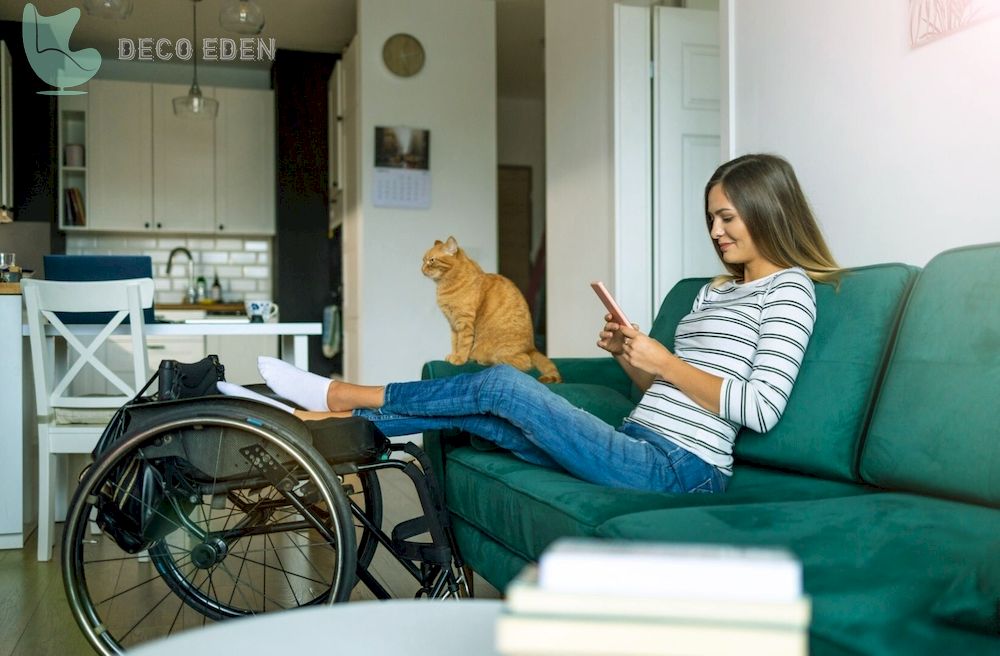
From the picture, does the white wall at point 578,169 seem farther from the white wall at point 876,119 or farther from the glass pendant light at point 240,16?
the glass pendant light at point 240,16

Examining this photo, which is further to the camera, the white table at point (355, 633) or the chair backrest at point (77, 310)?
the chair backrest at point (77, 310)

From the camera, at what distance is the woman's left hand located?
191 centimetres

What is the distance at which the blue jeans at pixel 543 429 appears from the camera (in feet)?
6.14

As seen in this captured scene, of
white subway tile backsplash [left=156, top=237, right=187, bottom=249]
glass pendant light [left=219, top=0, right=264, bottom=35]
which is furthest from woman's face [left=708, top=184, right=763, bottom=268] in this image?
white subway tile backsplash [left=156, top=237, right=187, bottom=249]

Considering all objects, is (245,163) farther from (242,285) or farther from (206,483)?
(206,483)

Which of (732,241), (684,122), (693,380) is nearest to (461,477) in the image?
(693,380)

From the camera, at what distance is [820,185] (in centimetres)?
251

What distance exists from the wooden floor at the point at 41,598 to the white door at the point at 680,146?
1755 mm

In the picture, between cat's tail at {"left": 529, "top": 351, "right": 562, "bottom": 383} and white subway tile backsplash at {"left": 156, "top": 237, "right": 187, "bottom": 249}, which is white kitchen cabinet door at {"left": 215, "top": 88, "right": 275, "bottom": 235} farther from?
cat's tail at {"left": 529, "top": 351, "right": 562, "bottom": 383}

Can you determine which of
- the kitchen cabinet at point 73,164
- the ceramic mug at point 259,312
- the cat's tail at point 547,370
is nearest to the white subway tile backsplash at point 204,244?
the kitchen cabinet at point 73,164

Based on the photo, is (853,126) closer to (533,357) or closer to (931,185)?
(931,185)

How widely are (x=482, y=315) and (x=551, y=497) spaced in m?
1.35

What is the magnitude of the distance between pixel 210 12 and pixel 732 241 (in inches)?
185

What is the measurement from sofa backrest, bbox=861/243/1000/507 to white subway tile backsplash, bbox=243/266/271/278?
5860mm
